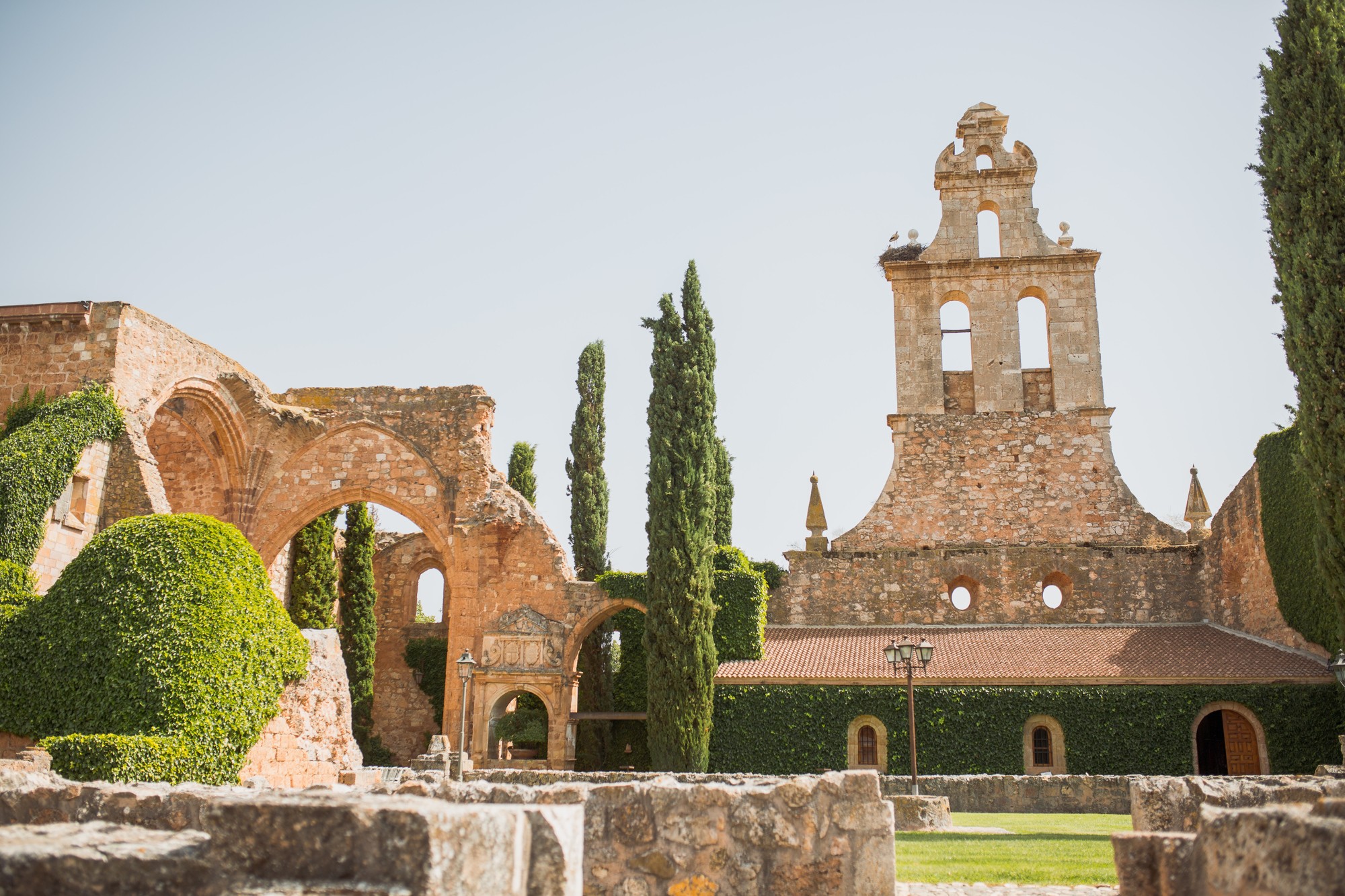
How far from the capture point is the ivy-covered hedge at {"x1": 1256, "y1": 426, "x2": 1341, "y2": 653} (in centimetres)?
1925

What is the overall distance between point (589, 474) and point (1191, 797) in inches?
843

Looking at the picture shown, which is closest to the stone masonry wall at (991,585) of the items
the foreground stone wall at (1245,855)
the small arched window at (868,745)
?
the small arched window at (868,745)

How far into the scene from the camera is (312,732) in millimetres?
15484

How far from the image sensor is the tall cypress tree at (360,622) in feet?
85.1

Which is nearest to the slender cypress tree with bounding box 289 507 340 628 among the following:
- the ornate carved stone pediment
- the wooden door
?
the ornate carved stone pediment

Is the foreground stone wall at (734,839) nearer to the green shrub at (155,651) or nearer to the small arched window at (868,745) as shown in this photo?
the green shrub at (155,651)

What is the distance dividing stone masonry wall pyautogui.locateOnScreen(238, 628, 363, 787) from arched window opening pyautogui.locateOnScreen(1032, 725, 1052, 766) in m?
12.3

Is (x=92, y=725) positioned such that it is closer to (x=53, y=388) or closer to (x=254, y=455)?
(x=53, y=388)

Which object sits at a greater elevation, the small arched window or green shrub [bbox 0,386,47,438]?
green shrub [bbox 0,386,47,438]

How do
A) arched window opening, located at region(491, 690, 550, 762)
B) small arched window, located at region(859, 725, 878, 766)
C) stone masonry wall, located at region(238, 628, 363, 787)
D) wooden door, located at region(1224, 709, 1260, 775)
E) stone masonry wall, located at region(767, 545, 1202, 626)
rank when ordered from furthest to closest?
stone masonry wall, located at region(767, 545, 1202, 626)
arched window opening, located at region(491, 690, 550, 762)
small arched window, located at region(859, 725, 878, 766)
wooden door, located at region(1224, 709, 1260, 775)
stone masonry wall, located at region(238, 628, 363, 787)

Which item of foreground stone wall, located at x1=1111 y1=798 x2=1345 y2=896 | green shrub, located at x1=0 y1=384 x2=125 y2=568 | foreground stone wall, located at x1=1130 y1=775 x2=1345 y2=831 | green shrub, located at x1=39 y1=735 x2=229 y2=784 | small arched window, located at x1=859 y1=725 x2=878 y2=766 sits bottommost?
small arched window, located at x1=859 y1=725 x2=878 y2=766

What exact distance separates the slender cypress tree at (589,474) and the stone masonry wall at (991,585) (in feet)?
14.8

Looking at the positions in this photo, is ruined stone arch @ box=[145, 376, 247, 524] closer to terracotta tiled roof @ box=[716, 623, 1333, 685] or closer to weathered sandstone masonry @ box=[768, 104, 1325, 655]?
terracotta tiled roof @ box=[716, 623, 1333, 685]

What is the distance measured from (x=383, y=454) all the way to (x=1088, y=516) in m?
16.6
